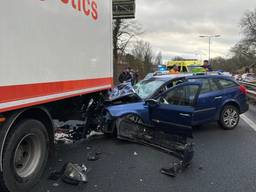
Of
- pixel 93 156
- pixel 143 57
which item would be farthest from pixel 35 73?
pixel 143 57

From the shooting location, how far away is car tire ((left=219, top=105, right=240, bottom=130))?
8.81m

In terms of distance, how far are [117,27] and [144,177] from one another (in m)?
29.2

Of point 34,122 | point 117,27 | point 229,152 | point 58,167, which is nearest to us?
point 34,122

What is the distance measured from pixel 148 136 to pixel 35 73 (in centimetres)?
345

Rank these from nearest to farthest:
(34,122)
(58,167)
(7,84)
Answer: (7,84)
(34,122)
(58,167)

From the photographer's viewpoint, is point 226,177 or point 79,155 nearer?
point 226,177

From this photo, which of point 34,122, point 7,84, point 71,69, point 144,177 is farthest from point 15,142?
point 144,177

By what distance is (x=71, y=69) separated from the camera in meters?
5.07

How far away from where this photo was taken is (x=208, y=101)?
850cm

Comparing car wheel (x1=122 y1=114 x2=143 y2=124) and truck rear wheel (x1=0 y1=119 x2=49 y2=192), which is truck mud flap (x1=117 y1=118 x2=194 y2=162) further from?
truck rear wheel (x1=0 y1=119 x2=49 y2=192)

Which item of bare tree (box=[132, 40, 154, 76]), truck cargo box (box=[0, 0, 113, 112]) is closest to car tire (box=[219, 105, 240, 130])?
truck cargo box (box=[0, 0, 113, 112])

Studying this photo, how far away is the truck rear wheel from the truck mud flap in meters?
2.34

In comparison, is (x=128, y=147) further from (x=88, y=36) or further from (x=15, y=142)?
(x=15, y=142)

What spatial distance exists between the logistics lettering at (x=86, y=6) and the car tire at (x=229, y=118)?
4.40 meters
